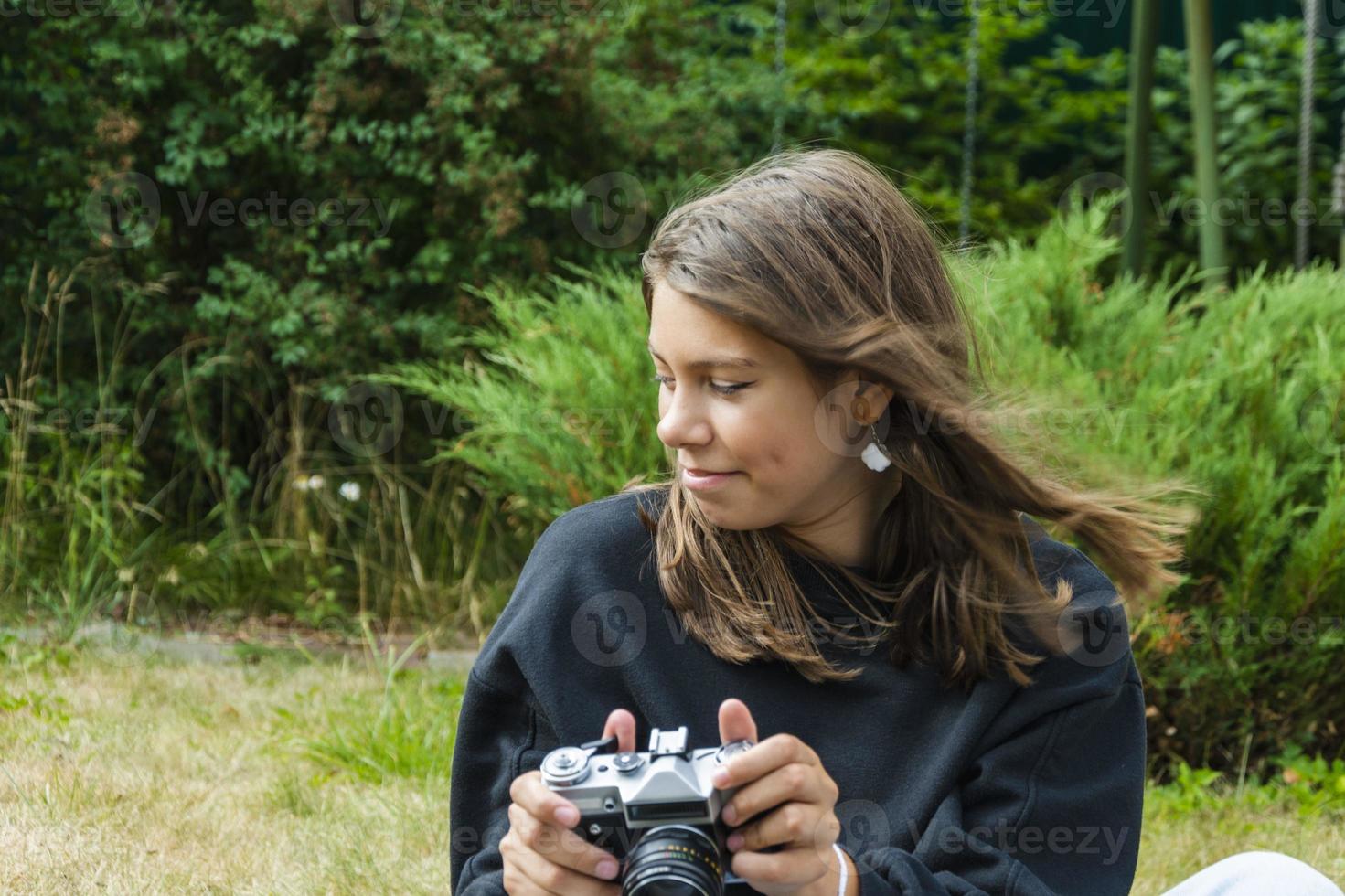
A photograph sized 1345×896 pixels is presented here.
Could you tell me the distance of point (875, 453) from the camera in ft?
6.64

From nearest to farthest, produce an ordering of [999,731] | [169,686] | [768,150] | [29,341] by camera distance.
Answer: [999,731] → [169,686] → [29,341] → [768,150]

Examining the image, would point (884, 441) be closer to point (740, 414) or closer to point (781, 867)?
point (740, 414)

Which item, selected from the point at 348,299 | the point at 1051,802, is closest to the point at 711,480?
the point at 1051,802

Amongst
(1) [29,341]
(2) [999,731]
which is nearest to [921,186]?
(1) [29,341]

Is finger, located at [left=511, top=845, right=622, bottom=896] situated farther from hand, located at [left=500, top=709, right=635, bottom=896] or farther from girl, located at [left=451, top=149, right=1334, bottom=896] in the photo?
girl, located at [left=451, top=149, right=1334, bottom=896]

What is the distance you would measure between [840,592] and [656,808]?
62 cm

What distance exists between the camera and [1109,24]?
8.16 meters

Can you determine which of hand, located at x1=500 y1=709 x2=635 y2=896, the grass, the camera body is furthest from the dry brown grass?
the camera body

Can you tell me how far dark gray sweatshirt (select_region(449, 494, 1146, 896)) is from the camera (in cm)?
191

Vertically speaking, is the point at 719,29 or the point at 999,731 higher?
the point at 719,29

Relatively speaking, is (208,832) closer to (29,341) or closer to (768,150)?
(29,341)

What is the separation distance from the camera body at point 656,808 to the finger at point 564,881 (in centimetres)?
5

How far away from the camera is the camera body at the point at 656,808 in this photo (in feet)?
4.79

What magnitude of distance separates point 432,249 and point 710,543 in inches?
152
